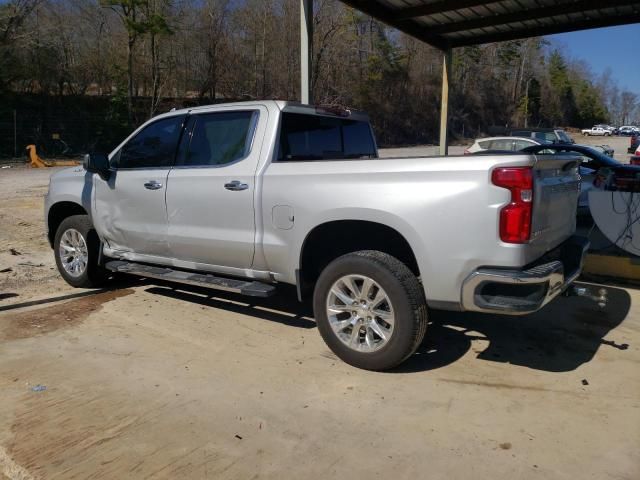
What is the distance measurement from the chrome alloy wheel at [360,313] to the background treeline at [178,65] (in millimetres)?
26640

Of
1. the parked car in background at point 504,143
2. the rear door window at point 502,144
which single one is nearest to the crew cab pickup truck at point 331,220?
the parked car in background at point 504,143

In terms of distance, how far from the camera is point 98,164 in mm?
5531

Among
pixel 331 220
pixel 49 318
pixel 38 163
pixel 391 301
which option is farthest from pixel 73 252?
pixel 38 163

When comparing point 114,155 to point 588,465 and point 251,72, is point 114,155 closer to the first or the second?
point 588,465

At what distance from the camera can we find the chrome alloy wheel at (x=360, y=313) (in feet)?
12.9

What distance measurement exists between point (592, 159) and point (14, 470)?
1046 centimetres

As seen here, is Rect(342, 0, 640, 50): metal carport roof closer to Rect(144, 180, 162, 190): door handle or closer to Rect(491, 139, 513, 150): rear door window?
Rect(491, 139, 513, 150): rear door window

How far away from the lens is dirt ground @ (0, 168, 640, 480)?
3.00 m

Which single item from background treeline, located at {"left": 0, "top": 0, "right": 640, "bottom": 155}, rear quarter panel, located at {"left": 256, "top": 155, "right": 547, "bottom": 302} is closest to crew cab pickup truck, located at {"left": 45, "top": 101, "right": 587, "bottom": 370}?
rear quarter panel, located at {"left": 256, "top": 155, "right": 547, "bottom": 302}

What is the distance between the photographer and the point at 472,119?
217 feet

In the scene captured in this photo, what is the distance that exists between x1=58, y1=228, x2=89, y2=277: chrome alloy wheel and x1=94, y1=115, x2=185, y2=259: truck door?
389 mm

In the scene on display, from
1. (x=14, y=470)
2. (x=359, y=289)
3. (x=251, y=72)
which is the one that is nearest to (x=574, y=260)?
(x=359, y=289)

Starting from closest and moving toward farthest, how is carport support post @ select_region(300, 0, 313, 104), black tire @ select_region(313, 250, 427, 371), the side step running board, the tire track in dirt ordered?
1. black tire @ select_region(313, 250, 427, 371)
2. the side step running board
3. the tire track in dirt
4. carport support post @ select_region(300, 0, 313, 104)

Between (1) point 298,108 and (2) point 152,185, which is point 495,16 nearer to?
(1) point 298,108
